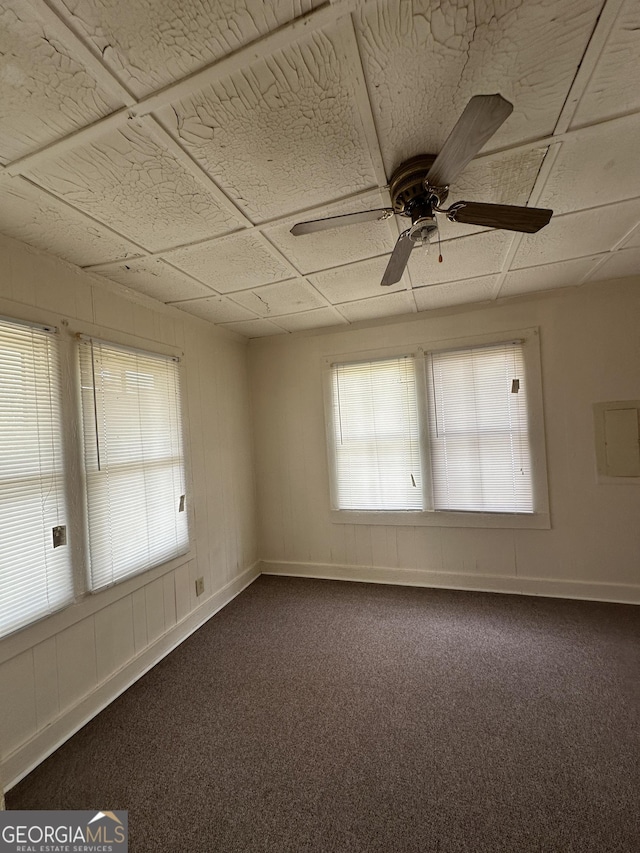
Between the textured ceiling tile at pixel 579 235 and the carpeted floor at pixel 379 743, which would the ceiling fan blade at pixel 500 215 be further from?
the carpeted floor at pixel 379 743

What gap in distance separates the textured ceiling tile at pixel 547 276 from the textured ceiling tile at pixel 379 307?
0.76m

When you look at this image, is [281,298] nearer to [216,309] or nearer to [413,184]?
[216,309]

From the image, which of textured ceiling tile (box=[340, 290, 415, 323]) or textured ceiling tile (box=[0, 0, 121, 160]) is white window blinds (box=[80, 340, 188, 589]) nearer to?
textured ceiling tile (box=[0, 0, 121, 160])

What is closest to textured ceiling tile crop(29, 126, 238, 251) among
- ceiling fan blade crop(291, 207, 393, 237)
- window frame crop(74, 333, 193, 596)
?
ceiling fan blade crop(291, 207, 393, 237)

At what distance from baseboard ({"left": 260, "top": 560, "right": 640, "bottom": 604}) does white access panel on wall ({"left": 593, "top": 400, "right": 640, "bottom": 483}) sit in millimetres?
902

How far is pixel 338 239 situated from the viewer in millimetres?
1898

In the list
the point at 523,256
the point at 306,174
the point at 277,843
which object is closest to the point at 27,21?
the point at 306,174

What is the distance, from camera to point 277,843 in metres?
1.32

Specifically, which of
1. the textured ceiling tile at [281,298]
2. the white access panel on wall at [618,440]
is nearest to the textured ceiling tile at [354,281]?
the textured ceiling tile at [281,298]

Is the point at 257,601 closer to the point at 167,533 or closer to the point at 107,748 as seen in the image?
the point at 167,533

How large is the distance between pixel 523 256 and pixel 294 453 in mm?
2577

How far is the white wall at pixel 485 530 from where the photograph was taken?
284cm
